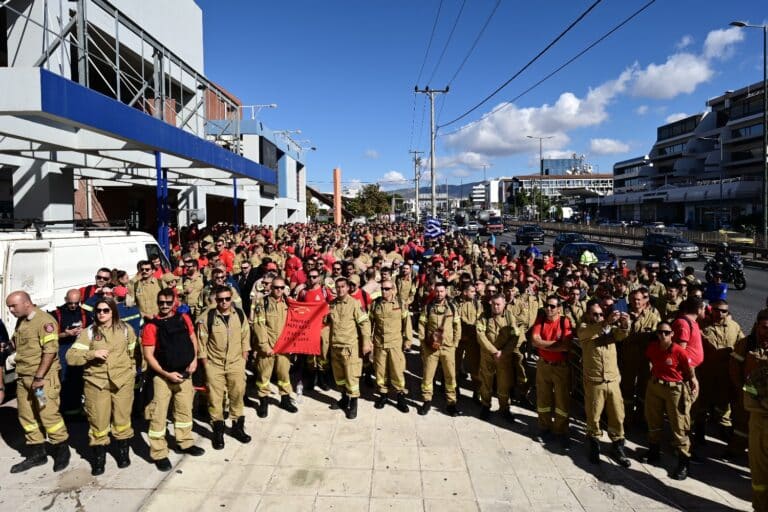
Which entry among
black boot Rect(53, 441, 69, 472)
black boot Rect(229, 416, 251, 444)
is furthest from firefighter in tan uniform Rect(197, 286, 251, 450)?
black boot Rect(53, 441, 69, 472)

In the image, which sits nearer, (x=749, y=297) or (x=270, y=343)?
(x=270, y=343)

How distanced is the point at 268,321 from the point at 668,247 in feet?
82.5

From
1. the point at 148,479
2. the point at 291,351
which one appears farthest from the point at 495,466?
the point at 148,479

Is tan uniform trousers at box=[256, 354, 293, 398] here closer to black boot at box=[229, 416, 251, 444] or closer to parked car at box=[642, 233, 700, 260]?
black boot at box=[229, 416, 251, 444]

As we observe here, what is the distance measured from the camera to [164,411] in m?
5.05

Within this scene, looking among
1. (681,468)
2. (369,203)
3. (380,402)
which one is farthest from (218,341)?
(369,203)

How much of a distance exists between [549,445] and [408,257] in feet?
32.1

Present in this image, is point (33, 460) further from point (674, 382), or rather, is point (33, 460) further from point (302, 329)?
point (674, 382)

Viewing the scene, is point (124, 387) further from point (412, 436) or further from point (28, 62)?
point (28, 62)

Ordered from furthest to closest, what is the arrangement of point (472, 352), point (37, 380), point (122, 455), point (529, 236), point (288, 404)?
point (529, 236) < point (472, 352) < point (288, 404) < point (122, 455) < point (37, 380)

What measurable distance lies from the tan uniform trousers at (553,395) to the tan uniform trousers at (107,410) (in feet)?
14.7

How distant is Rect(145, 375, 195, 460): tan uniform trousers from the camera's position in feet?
16.4

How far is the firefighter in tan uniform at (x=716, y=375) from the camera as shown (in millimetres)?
5680

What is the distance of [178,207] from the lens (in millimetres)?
23734
